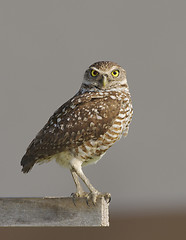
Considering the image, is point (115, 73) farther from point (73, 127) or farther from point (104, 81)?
point (73, 127)

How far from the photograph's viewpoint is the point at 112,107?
17.3 feet

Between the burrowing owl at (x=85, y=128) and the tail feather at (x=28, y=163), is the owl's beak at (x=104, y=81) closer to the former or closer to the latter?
the burrowing owl at (x=85, y=128)

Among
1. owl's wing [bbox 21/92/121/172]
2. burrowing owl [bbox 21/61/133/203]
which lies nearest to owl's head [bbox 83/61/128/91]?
burrowing owl [bbox 21/61/133/203]

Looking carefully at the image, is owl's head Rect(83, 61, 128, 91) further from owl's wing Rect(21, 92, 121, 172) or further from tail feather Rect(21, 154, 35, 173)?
tail feather Rect(21, 154, 35, 173)

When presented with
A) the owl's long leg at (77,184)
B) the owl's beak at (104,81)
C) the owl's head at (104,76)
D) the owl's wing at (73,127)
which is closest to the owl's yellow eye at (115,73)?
the owl's head at (104,76)

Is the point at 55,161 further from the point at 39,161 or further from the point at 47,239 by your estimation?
the point at 47,239

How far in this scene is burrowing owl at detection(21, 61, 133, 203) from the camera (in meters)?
5.14

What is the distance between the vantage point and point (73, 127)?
515 cm

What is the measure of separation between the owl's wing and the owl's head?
8.4 inches

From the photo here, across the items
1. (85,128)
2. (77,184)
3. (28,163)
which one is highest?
(85,128)

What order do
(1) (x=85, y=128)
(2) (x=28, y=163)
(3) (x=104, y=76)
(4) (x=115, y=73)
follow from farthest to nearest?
(4) (x=115, y=73) → (3) (x=104, y=76) → (2) (x=28, y=163) → (1) (x=85, y=128)

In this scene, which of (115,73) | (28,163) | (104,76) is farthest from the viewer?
(115,73)

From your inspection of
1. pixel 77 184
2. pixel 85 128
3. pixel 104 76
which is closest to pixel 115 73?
pixel 104 76

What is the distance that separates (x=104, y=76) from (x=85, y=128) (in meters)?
0.60
